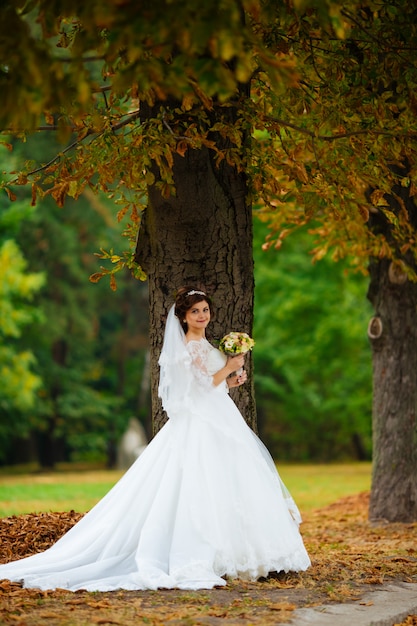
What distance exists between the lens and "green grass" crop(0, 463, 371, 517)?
15539 mm

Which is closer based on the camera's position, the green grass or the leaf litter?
A: the leaf litter

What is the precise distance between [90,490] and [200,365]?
1381 cm

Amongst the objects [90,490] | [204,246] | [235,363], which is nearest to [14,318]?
[90,490]

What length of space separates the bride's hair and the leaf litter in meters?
2.10

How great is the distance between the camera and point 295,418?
34.5 m

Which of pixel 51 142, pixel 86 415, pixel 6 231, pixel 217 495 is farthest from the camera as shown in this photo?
pixel 86 415

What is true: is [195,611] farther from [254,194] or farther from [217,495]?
[254,194]

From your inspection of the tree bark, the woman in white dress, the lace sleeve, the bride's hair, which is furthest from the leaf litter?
the bride's hair

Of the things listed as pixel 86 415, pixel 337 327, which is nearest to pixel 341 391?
pixel 337 327

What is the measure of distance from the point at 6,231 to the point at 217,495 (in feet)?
63.4

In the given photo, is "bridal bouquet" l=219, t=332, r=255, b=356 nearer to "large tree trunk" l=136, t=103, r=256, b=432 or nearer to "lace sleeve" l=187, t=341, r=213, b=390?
"lace sleeve" l=187, t=341, r=213, b=390

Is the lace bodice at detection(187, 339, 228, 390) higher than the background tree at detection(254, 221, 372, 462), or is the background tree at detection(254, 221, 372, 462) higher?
the background tree at detection(254, 221, 372, 462)

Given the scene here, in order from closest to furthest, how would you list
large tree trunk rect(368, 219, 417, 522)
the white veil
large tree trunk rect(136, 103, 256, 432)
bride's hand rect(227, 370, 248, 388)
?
the white veil → bride's hand rect(227, 370, 248, 388) → large tree trunk rect(136, 103, 256, 432) → large tree trunk rect(368, 219, 417, 522)

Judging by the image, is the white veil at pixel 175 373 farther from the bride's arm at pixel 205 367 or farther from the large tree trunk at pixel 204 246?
the large tree trunk at pixel 204 246
